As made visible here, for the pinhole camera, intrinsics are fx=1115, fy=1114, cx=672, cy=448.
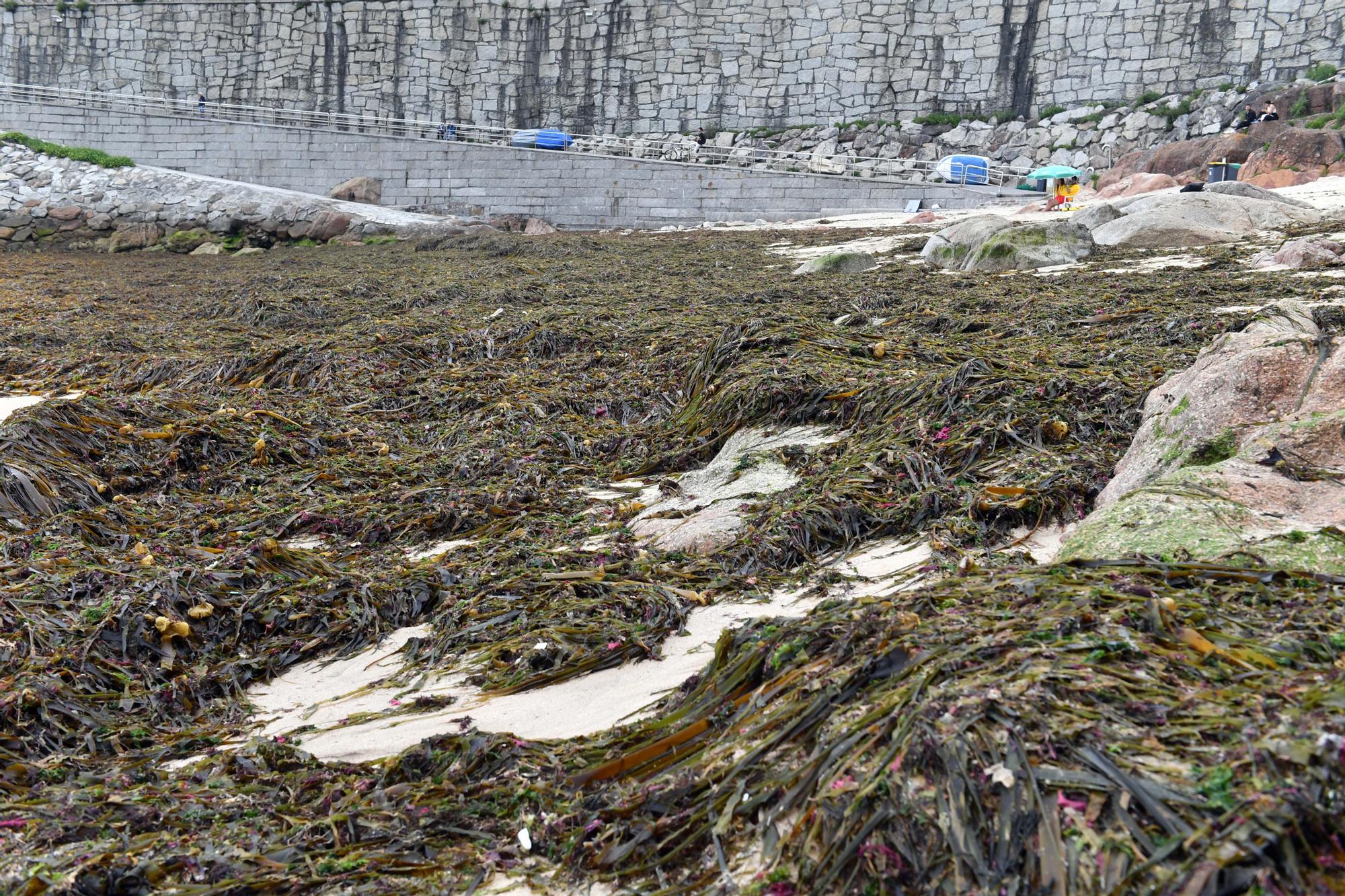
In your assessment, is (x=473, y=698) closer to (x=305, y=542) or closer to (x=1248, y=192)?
(x=305, y=542)

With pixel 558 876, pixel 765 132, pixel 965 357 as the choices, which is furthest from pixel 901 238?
pixel 765 132

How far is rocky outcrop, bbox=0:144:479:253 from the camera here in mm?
18922

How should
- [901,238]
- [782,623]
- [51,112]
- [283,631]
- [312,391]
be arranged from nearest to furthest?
[782,623] → [283,631] → [312,391] → [901,238] → [51,112]

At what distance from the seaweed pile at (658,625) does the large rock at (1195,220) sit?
2.85m

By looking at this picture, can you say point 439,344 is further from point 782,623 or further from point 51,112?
point 51,112

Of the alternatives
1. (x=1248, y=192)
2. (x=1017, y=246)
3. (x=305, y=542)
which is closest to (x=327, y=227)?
(x=1017, y=246)

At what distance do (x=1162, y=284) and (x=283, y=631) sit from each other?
6.12 meters

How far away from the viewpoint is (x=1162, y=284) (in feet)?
23.9

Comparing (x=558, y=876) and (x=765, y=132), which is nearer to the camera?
(x=558, y=876)

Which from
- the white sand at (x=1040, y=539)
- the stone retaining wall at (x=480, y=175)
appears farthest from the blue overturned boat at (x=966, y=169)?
the white sand at (x=1040, y=539)

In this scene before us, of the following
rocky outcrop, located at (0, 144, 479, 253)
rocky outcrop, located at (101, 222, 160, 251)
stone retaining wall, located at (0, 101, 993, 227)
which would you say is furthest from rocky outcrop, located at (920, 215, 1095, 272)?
rocky outcrop, located at (101, 222, 160, 251)

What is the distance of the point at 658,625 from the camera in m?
2.99

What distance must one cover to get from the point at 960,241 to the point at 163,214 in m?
15.3

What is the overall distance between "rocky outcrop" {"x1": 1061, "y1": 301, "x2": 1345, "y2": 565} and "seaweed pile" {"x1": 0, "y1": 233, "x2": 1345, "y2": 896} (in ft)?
0.66
